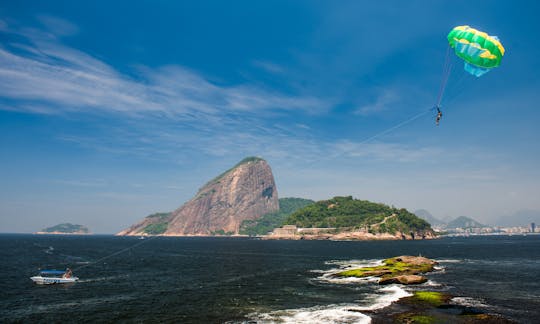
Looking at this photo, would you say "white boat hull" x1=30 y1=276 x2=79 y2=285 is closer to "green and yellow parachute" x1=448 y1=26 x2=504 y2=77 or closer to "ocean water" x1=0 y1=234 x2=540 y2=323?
"ocean water" x1=0 y1=234 x2=540 y2=323

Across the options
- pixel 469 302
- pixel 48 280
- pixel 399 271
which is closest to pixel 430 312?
pixel 469 302

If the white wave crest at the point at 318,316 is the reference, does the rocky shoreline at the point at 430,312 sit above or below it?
above

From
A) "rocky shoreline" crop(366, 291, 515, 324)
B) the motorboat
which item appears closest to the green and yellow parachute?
"rocky shoreline" crop(366, 291, 515, 324)

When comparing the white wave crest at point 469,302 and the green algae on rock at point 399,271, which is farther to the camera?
the green algae on rock at point 399,271

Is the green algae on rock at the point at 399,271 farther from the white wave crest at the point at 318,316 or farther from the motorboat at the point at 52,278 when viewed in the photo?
the motorboat at the point at 52,278

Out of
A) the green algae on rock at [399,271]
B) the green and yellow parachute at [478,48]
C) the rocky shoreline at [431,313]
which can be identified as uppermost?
the green and yellow parachute at [478,48]

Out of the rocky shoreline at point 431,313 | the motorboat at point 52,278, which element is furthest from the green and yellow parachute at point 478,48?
the motorboat at point 52,278

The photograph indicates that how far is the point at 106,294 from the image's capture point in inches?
2135

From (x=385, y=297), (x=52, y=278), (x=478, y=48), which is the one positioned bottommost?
(x=385, y=297)

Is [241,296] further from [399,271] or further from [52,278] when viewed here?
[52,278]

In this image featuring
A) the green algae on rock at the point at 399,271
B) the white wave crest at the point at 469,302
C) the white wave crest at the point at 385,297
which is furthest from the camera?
the green algae on rock at the point at 399,271

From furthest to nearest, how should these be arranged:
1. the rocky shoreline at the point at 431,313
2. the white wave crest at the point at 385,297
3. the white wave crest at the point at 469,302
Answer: the white wave crest at the point at 385,297
the white wave crest at the point at 469,302
the rocky shoreline at the point at 431,313

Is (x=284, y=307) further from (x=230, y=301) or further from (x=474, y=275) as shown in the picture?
(x=474, y=275)

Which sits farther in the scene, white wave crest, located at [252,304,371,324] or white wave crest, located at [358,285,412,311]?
white wave crest, located at [358,285,412,311]
